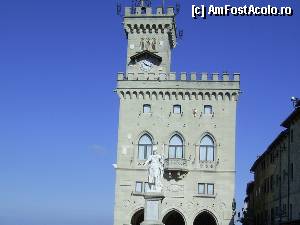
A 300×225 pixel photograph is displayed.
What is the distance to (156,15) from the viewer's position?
58219 millimetres

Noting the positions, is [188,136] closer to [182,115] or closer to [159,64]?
[182,115]

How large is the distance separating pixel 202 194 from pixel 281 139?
8.26 meters

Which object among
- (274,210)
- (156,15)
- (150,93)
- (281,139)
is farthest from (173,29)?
(274,210)

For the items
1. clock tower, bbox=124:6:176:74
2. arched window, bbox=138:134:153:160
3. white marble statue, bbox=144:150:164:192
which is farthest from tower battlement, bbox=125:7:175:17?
white marble statue, bbox=144:150:164:192

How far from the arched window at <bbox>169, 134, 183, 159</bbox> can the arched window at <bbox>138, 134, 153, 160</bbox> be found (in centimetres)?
180

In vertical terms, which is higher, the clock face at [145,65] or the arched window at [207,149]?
the clock face at [145,65]

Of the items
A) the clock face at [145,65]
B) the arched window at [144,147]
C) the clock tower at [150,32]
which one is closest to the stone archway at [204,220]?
the arched window at [144,147]

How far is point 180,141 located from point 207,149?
8.07 feet

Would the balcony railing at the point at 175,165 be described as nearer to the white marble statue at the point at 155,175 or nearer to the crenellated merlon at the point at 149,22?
the crenellated merlon at the point at 149,22

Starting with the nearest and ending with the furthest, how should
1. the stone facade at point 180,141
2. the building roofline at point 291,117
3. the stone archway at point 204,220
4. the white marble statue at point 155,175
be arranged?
the white marble statue at point 155,175 → the building roofline at point 291,117 → the stone facade at point 180,141 → the stone archway at point 204,220

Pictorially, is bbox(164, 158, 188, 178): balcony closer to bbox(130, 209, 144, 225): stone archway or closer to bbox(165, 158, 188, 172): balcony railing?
bbox(165, 158, 188, 172): balcony railing

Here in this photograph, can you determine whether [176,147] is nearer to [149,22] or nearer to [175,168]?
[175,168]

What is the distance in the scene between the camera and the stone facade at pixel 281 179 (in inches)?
1806

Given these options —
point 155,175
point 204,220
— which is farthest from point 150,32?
point 155,175
